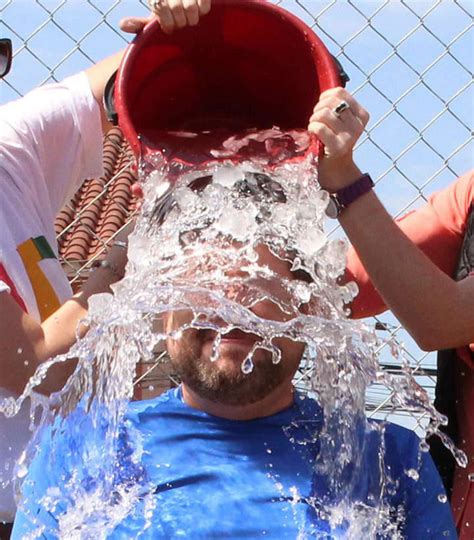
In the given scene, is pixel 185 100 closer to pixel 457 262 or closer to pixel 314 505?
pixel 457 262

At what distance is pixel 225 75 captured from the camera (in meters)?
2.20

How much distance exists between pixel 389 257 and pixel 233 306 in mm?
307

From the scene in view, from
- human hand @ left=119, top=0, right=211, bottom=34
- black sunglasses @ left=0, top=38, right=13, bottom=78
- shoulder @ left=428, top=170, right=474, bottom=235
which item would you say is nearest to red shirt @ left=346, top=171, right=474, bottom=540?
shoulder @ left=428, top=170, right=474, bottom=235

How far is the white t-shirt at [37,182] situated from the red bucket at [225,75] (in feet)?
0.72

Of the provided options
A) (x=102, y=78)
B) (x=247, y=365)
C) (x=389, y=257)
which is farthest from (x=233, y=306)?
(x=102, y=78)

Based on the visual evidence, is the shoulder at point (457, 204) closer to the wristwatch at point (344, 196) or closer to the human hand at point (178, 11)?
the wristwatch at point (344, 196)

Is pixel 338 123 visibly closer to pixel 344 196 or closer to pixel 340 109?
pixel 340 109

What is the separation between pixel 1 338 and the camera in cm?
193

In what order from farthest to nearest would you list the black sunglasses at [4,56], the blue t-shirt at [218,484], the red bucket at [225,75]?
the black sunglasses at [4,56]
the red bucket at [225,75]
the blue t-shirt at [218,484]

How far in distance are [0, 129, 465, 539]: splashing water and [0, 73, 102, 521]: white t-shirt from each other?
0.72 feet

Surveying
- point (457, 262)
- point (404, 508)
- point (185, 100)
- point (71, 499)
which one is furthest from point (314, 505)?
point (185, 100)

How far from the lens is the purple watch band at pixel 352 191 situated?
192cm

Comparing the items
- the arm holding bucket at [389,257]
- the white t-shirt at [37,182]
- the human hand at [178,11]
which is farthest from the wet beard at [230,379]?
the human hand at [178,11]

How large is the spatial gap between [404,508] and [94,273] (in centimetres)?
74
